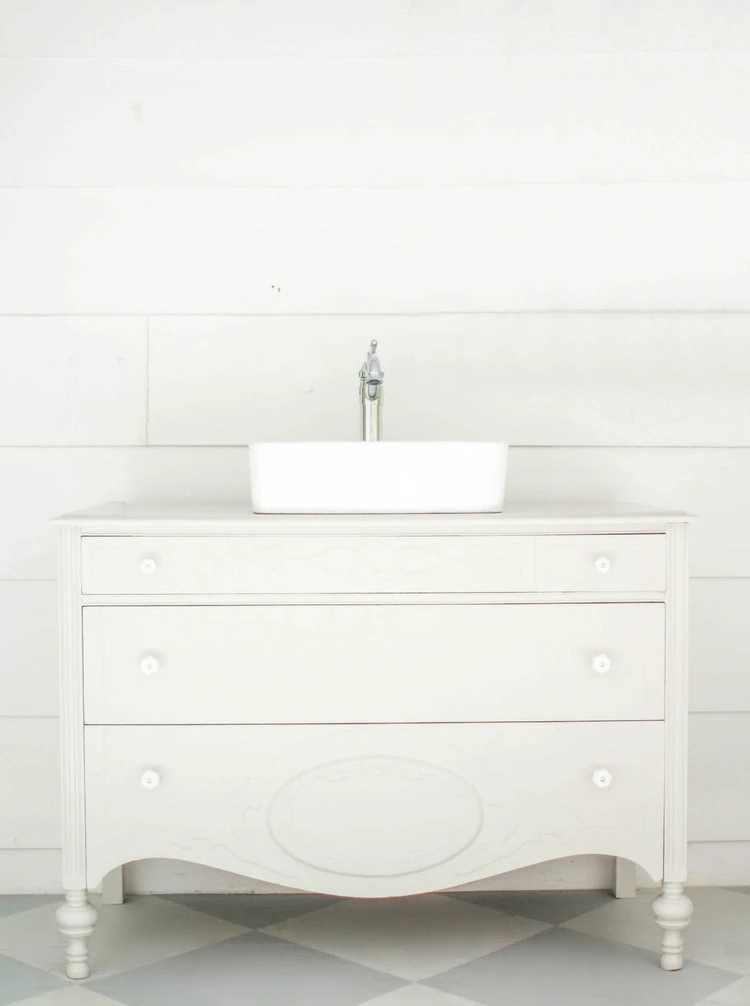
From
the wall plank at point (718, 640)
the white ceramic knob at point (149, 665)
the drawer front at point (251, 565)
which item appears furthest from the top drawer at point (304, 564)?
the wall plank at point (718, 640)

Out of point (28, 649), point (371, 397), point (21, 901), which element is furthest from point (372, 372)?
point (21, 901)

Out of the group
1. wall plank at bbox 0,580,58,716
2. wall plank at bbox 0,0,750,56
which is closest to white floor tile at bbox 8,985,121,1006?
wall plank at bbox 0,580,58,716

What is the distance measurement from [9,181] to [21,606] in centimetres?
85

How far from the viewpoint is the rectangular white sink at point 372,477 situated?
5.67 ft

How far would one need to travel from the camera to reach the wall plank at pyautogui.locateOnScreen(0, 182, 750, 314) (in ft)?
7.02

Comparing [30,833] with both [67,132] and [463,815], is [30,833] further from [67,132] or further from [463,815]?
[67,132]

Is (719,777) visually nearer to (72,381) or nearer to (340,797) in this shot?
(340,797)

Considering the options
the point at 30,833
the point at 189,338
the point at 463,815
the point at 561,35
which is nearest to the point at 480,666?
the point at 463,815

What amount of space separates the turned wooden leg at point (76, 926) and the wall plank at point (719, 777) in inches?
47.3

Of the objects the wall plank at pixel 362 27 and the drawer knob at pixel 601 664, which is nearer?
the drawer knob at pixel 601 664

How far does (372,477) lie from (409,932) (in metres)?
0.84

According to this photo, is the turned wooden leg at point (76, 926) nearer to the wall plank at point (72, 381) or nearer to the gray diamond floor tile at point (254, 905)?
the gray diamond floor tile at point (254, 905)

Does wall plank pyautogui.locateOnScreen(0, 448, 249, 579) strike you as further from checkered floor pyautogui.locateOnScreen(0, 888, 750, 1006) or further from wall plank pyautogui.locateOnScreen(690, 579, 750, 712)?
wall plank pyautogui.locateOnScreen(690, 579, 750, 712)

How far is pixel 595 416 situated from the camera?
2.17 meters
